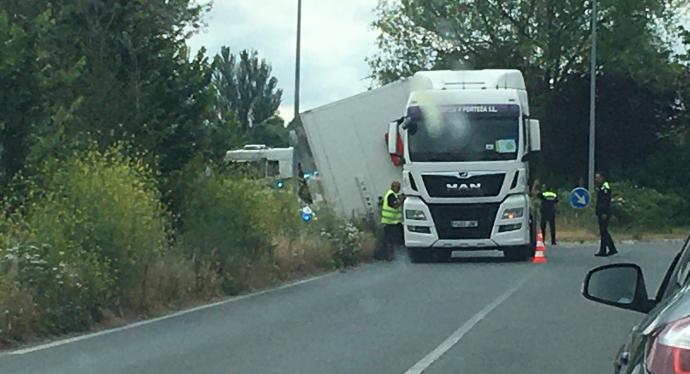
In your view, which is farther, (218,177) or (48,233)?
(218,177)

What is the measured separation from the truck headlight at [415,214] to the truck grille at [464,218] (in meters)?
0.19

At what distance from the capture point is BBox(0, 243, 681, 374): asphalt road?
38.2 feet

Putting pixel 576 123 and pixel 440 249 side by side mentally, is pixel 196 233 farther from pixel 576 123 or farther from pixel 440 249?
pixel 576 123

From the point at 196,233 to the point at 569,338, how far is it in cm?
835

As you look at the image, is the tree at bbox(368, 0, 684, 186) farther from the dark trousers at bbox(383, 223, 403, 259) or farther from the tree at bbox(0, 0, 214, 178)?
the tree at bbox(0, 0, 214, 178)

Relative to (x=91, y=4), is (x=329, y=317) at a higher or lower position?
lower

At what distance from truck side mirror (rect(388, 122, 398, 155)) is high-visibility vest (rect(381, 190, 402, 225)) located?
963 mm

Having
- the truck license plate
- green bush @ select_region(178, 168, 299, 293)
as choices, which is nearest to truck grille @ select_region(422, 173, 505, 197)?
the truck license plate

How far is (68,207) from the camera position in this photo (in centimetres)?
1722

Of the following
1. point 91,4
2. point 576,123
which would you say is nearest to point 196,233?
point 91,4

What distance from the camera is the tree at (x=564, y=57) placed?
57656 mm

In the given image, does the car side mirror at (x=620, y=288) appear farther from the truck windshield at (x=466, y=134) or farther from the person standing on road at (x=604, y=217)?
the person standing on road at (x=604, y=217)

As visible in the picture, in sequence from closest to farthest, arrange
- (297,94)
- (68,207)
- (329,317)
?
(329,317)
(68,207)
(297,94)

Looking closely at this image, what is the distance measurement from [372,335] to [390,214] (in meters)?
14.5
